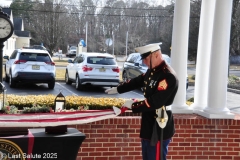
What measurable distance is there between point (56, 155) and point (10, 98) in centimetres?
303

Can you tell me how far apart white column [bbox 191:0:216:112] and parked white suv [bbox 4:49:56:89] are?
961cm

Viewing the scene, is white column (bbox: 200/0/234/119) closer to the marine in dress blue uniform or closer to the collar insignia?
the marine in dress blue uniform

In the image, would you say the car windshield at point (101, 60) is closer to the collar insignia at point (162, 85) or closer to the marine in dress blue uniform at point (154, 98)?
the marine in dress blue uniform at point (154, 98)

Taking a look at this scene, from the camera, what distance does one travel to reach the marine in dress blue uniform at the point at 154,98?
378 centimetres

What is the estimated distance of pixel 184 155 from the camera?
5.59 metres

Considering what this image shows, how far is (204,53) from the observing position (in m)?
6.40

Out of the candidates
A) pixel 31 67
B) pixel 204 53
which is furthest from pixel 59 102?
pixel 31 67

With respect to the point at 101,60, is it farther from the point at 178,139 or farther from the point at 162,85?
the point at 162,85

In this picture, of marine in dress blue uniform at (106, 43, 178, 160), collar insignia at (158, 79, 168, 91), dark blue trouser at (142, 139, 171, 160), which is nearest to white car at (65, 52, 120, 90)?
marine in dress blue uniform at (106, 43, 178, 160)

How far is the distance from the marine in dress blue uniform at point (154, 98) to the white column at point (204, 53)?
7.91 ft

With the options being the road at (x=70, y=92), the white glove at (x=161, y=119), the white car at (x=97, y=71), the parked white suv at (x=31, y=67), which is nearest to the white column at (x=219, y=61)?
the white glove at (x=161, y=119)

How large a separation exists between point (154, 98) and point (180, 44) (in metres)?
2.49

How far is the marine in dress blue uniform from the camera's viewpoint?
378cm

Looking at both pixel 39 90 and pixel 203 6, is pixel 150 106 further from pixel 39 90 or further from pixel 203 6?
pixel 39 90
